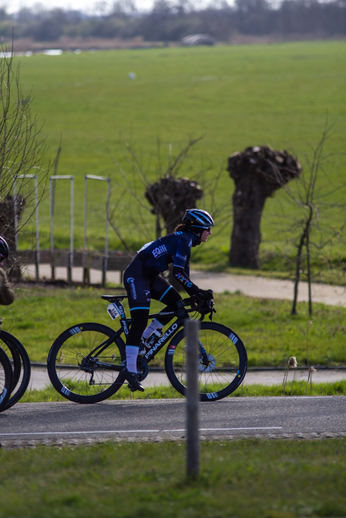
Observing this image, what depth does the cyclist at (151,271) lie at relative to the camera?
6.46 metres

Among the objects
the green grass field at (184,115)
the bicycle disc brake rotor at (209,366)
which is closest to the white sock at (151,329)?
the bicycle disc brake rotor at (209,366)

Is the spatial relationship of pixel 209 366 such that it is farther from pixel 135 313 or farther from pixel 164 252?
pixel 164 252

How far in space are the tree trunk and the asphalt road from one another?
12.0 meters

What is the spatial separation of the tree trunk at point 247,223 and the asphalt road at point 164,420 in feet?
39.3

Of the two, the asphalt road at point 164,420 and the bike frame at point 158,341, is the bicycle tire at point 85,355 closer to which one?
the bike frame at point 158,341

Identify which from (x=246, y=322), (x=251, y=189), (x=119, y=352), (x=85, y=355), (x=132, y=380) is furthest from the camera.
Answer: (x=251, y=189)

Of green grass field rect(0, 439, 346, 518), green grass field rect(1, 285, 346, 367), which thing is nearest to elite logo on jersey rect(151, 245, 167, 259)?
green grass field rect(0, 439, 346, 518)

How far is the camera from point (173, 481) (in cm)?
423

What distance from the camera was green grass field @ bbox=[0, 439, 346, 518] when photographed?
379 cm

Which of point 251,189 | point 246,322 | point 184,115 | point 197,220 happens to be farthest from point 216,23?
point 197,220

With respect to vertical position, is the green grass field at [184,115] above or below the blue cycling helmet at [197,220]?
above

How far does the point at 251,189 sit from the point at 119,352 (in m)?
12.8

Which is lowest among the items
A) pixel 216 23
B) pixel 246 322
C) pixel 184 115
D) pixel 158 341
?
pixel 246 322

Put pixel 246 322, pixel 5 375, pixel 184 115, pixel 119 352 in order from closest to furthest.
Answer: pixel 5 375, pixel 119 352, pixel 246 322, pixel 184 115
